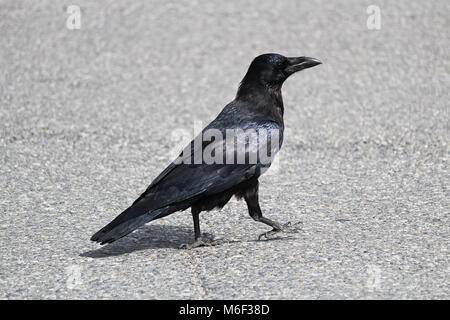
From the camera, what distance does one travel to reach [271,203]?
744 cm

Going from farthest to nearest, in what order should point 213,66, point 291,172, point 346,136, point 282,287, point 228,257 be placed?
point 213,66, point 346,136, point 291,172, point 228,257, point 282,287

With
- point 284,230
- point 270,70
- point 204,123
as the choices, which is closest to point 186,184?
point 284,230

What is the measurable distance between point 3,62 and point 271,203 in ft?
20.0

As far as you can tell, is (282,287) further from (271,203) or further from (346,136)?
(346,136)

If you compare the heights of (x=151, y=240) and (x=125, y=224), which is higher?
(x=125, y=224)

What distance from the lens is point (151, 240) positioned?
6.55m

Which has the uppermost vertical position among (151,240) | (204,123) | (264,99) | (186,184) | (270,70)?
(270,70)

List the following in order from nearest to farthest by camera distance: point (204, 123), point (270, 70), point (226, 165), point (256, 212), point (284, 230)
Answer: point (226, 165) < point (256, 212) < point (284, 230) < point (270, 70) < point (204, 123)

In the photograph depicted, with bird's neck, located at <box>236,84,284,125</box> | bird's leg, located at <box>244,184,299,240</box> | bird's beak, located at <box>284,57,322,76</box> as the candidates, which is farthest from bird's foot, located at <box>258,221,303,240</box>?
bird's beak, located at <box>284,57,322,76</box>

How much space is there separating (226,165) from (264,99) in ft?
2.50

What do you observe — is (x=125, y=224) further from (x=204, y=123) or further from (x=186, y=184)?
(x=204, y=123)

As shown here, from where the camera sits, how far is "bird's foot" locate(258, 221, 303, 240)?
647cm

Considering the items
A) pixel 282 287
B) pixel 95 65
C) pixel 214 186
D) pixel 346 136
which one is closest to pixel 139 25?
pixel 95 65

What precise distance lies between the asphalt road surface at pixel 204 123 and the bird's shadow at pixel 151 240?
0.03 m
